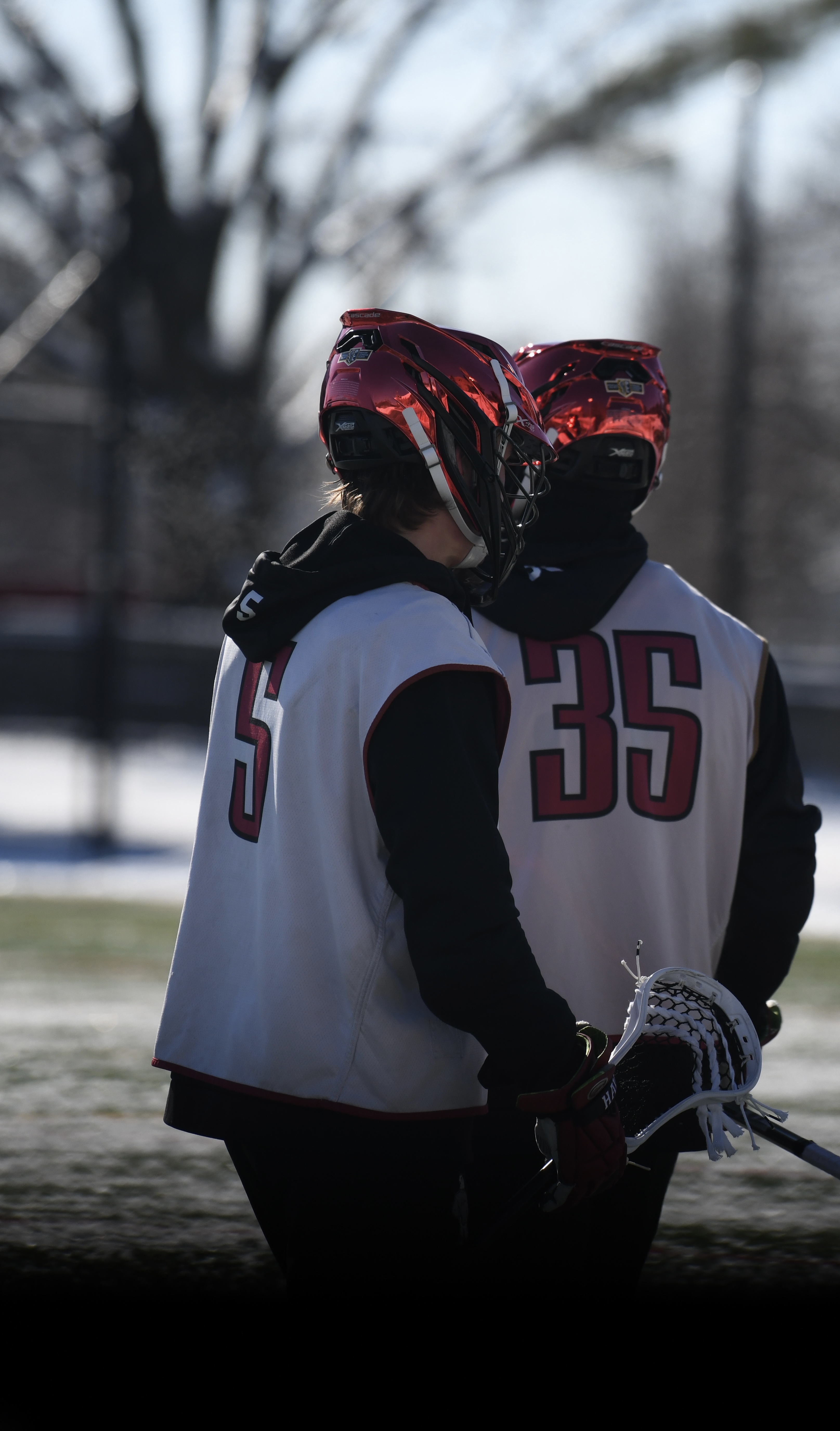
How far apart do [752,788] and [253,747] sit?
1.07m

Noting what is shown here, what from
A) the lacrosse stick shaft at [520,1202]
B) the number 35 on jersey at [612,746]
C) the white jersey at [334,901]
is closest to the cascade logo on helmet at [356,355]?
the white jersey at [334,901]

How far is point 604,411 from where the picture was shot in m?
3.04

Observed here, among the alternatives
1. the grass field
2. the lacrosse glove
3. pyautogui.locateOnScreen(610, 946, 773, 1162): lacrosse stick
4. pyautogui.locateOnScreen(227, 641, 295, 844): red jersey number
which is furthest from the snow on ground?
the lacrosse glove

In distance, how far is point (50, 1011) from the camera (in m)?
6.71

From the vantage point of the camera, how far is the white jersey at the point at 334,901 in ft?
7.16

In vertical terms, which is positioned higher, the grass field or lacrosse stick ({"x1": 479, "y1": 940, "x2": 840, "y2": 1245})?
lacrosse stick ({"x1": 479, "y1": 940, "x2": 840, "y2": 1245})

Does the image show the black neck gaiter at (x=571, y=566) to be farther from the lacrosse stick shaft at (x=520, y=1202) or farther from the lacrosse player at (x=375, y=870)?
the lacrosse stick shaft at (x=520, y=1202)

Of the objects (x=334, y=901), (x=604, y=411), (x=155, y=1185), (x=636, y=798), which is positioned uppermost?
(x=604, y=411)

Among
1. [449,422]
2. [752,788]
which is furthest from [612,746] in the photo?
[449,422]

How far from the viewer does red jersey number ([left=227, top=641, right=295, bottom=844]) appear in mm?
2314

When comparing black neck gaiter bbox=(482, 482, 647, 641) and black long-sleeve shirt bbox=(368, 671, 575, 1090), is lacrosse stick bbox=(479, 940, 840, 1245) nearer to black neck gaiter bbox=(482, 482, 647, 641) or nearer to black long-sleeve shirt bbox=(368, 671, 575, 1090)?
black long-sleeve shirt bbox=(368, 671, 575, 1090)

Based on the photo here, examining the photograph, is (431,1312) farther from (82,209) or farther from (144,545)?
(82,209)

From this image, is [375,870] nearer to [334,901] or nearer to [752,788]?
[334,901]

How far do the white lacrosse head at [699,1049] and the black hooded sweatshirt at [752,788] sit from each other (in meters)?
0.27
